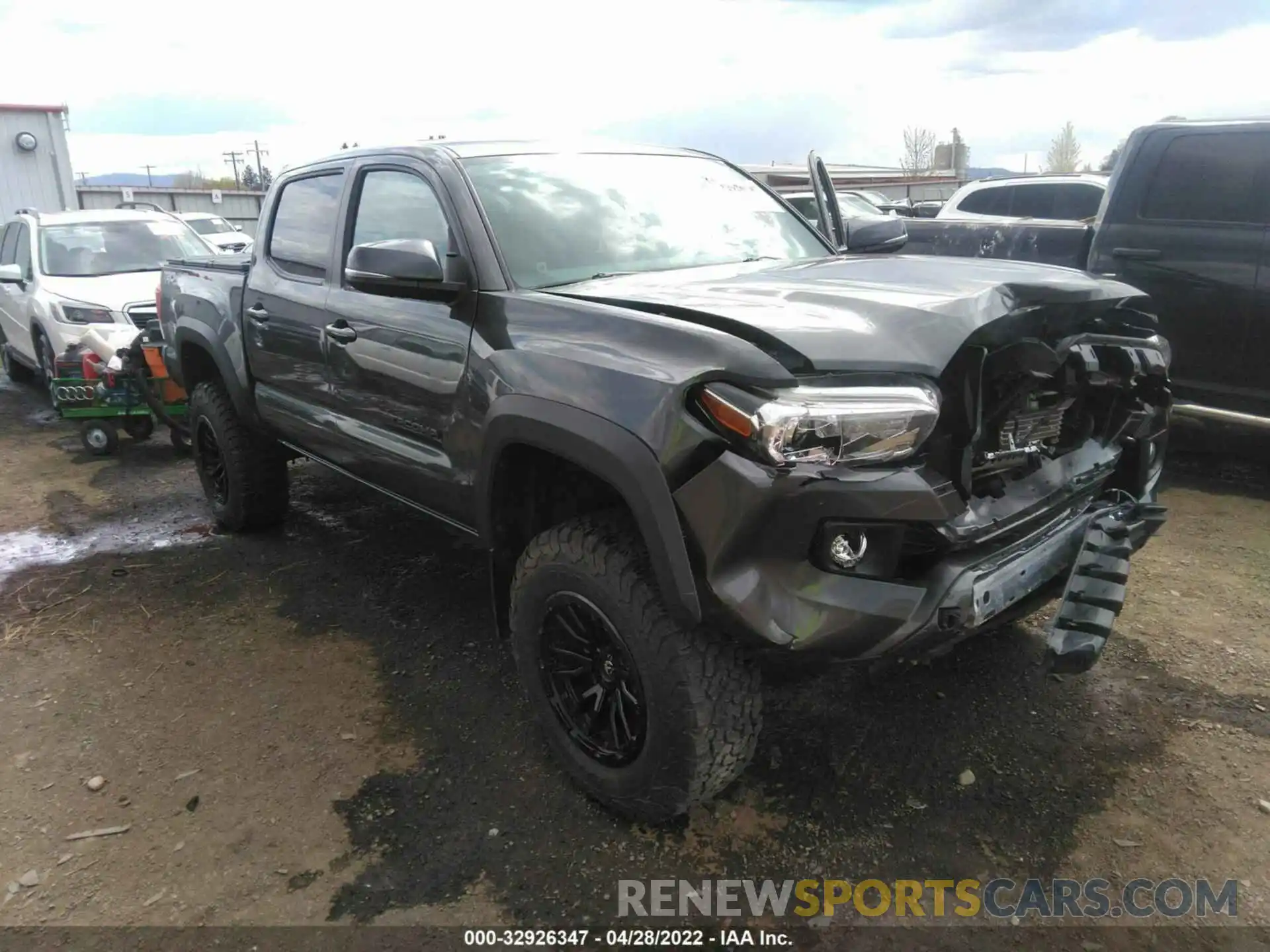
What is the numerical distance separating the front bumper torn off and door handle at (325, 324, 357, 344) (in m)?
2.61

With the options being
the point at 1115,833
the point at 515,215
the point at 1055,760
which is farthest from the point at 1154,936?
the point at 515,215

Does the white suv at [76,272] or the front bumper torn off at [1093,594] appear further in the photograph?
the white suv at [76,272]

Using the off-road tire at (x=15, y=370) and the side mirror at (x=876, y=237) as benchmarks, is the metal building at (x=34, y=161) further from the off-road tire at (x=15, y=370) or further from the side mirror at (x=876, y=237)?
the side mirror at (x=876, y=237)

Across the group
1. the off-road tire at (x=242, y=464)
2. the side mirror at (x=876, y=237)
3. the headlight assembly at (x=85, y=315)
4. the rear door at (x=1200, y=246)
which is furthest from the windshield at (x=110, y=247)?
the rear door at (x=1200, y=246)

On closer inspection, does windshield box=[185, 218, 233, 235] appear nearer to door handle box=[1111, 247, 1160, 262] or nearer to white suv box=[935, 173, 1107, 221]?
white suv box=[935, 173, 1107, 221]

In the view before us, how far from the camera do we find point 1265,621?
→ 12.2 feet

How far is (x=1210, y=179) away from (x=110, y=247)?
30.0 ft

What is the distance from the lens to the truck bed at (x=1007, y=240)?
6.22 meters

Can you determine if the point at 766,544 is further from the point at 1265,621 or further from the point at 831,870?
the point at 1265,621

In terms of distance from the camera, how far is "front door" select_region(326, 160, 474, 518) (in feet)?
10.1

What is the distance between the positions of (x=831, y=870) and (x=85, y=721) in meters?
2.72

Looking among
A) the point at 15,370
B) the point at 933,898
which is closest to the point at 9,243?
the point at 15,370

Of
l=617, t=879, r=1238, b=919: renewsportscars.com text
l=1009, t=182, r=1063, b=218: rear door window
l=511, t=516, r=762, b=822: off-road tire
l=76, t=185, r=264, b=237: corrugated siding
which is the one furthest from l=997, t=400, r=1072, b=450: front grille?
l=76, t=185, r=264, b=237: corrugated siding

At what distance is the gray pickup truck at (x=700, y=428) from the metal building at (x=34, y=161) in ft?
54.2
